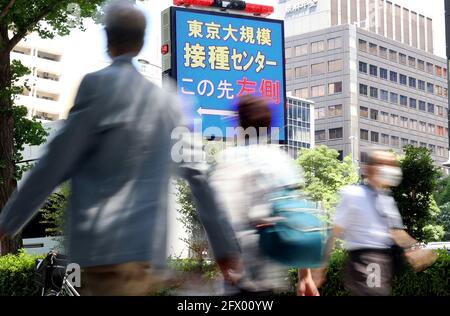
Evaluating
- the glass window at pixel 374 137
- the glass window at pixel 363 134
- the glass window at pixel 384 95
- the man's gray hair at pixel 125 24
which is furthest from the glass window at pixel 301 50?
the man's gray hair at pixel 125 24

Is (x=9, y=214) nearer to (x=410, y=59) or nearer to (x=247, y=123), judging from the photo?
(x=247, y=123)

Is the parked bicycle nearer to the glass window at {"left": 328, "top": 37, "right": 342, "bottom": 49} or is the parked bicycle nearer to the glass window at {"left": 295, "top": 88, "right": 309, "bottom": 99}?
the glass window at {"left": 328, "top": 37, "right": 342, "bottom": 49}

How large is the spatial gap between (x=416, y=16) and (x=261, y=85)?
12696 centimetres

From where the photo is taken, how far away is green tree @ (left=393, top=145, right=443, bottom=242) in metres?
23.5

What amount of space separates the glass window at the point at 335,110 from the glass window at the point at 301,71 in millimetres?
8334

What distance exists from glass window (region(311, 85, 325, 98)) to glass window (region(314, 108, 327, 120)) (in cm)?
230

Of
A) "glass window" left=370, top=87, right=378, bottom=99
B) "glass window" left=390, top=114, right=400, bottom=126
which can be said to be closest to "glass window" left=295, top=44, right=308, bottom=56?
"glass window" left=370, top=87, right=378, bottom=99

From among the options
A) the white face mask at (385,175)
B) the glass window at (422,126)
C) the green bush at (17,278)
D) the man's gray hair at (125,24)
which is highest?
the glass window at (422,126)

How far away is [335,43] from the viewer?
120m

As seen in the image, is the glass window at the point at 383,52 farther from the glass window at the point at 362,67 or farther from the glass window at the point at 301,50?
the glass window at the point at 301,50

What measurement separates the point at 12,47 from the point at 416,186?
12357 mm

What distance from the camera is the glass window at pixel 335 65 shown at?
389 feet

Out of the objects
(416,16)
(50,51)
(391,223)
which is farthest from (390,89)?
(391,223)

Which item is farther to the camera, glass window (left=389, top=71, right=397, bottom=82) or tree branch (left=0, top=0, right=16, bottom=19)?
glass window (left=389, top=71, right=397, bottom=82)
